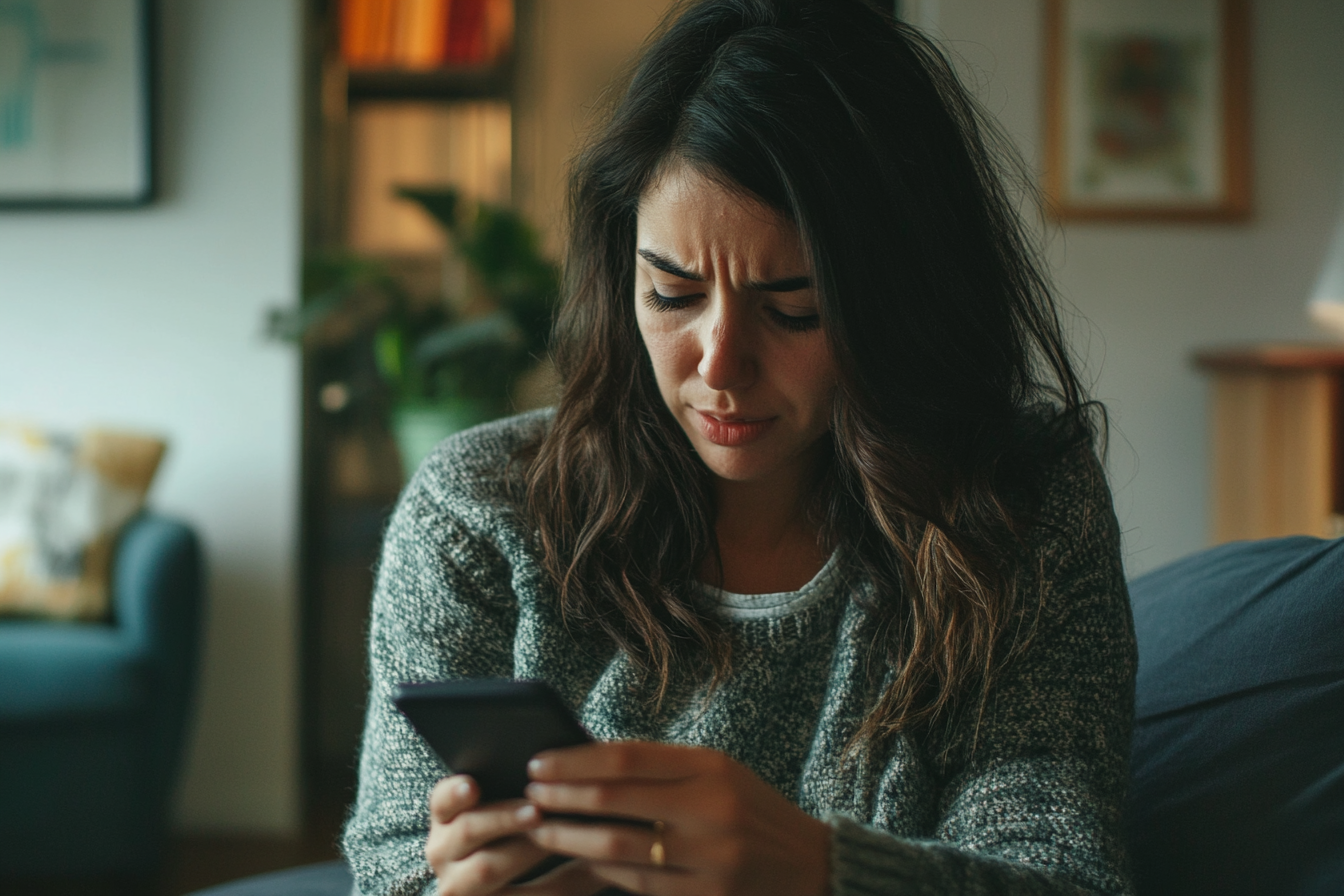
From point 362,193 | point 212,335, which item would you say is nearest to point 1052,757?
point 212,335

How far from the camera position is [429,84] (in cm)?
340

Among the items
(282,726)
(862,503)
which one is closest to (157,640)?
(282,726)

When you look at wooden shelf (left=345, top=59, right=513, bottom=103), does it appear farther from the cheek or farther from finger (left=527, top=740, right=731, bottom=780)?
finger (left=527, top=740, right=731, bottom=780)

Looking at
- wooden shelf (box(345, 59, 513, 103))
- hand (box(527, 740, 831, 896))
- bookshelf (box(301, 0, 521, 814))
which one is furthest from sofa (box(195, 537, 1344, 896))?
wooden shelf (box(345, 59, 513, 103))

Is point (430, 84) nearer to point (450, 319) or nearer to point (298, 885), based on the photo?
point (450, 319)

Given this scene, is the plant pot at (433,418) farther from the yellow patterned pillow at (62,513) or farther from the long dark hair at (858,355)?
the long dark hair at (858,355)

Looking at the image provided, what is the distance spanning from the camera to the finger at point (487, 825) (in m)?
0.70

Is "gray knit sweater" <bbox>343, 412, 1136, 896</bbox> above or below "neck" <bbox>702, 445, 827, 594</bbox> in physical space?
below

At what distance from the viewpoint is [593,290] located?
1.11 m

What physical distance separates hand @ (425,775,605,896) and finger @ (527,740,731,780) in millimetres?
47

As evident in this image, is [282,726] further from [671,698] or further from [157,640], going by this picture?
[671,698]

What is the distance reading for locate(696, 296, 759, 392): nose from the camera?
90 cm

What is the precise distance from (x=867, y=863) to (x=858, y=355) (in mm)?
379

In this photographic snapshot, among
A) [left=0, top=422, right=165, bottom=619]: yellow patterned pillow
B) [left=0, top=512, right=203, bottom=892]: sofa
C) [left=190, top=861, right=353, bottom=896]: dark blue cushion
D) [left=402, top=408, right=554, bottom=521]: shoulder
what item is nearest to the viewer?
[left=402, top=408, right=554, bottom=521]: shoulder
